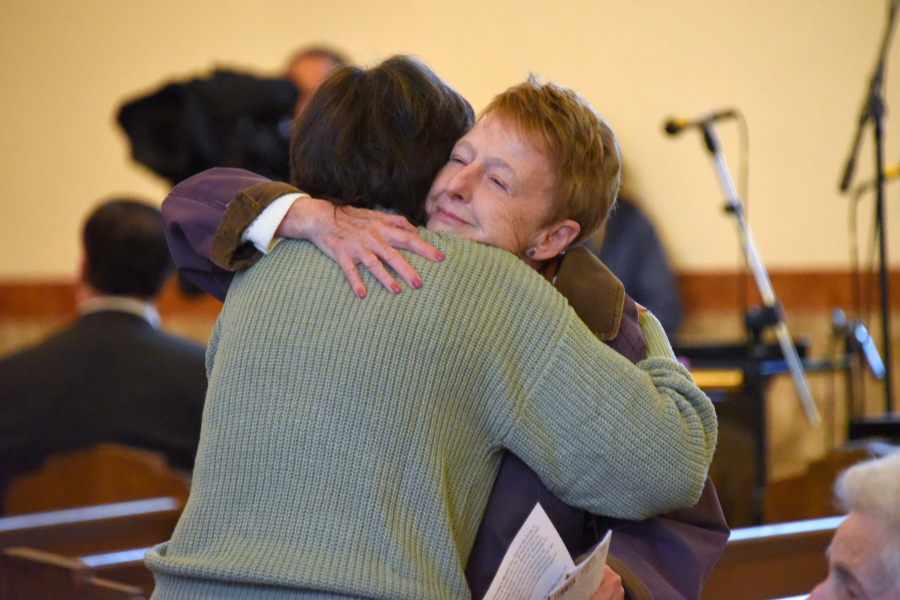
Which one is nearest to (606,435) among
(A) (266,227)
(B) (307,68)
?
(A) (266,227)

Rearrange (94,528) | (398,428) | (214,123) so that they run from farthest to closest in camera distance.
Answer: (214,123) → (94,528) → (398,428)

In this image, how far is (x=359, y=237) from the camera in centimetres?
99

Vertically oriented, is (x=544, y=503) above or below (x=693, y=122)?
above

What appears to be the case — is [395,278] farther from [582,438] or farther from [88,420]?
[88,420]

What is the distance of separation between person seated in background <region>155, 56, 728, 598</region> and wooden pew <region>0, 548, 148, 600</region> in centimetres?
62

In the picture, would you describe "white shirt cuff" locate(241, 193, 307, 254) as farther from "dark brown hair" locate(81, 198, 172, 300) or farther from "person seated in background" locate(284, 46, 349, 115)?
"person seated in background" locate(284, 46, 349, 115)

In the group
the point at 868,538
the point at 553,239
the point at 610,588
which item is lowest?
the point at 868,538

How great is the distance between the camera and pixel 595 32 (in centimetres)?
456

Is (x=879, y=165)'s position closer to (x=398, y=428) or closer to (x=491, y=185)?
(x=491, y=185)

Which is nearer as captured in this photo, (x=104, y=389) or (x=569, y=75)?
(x=104, y=389)

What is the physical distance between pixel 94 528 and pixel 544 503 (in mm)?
1458

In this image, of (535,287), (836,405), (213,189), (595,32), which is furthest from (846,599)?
(595,32)

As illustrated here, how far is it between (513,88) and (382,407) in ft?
1.52

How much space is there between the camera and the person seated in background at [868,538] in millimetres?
1222
